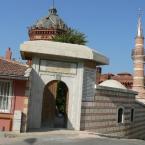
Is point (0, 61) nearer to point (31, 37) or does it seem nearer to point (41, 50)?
point (41, 50)

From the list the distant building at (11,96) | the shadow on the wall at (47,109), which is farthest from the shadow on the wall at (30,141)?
the shadow on the wall at (47,109)

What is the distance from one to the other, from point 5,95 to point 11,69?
1263 millimetres

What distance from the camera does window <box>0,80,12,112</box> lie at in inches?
683

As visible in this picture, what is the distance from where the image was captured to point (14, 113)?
1688cm

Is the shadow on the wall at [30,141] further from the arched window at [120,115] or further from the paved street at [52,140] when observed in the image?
the arched window at [120,115]

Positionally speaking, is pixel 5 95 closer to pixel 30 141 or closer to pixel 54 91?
pixel 30 141

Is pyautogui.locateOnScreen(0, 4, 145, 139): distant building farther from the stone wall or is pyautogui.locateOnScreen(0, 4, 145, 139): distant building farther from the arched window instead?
the arched window

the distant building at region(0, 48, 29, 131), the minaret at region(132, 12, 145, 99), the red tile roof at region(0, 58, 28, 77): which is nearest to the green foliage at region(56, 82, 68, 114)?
the red tile roof at region(0, 58, 28, 77)

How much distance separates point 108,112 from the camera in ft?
72.1

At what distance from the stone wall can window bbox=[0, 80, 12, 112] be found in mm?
4304

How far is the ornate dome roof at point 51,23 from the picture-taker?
152 ft

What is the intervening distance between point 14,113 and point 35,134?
1384 mm

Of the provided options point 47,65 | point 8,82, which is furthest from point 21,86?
point 47,65

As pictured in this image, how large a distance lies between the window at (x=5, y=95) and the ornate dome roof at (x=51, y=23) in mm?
28794
